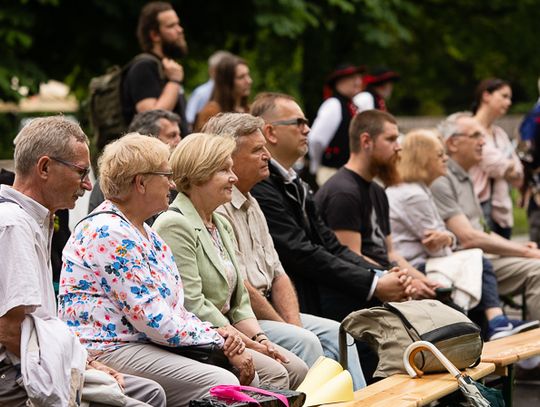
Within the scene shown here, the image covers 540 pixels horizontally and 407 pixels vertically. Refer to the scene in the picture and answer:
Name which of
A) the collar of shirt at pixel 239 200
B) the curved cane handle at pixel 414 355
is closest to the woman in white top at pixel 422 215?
the collar of shirt at pixel 239 200

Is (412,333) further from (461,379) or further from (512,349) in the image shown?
(512,349)

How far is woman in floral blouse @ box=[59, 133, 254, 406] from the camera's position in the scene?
5.19 metres

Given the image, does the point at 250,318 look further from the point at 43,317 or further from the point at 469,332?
the point at 43,317

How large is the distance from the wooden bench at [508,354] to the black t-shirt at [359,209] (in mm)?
1226

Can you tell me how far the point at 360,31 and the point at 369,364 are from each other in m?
8.53

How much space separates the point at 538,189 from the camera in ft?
40.0

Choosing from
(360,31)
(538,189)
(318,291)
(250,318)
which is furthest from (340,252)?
(360,31)

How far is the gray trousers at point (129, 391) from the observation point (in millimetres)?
4609

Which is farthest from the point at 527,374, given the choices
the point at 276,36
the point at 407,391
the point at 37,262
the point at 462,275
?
the point at 276,36

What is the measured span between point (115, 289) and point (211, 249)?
3.12 feet

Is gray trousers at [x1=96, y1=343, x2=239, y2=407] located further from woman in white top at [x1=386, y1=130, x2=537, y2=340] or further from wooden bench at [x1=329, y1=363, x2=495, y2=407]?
woman in white top at [x1=386, y1=130, x2=537, y2=340]

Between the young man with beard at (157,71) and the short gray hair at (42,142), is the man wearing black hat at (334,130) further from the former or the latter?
the short gray hair at (42,142)

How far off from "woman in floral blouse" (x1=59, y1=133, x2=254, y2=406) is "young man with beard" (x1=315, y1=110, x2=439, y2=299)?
2770 mm

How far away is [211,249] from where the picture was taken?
238 inches
